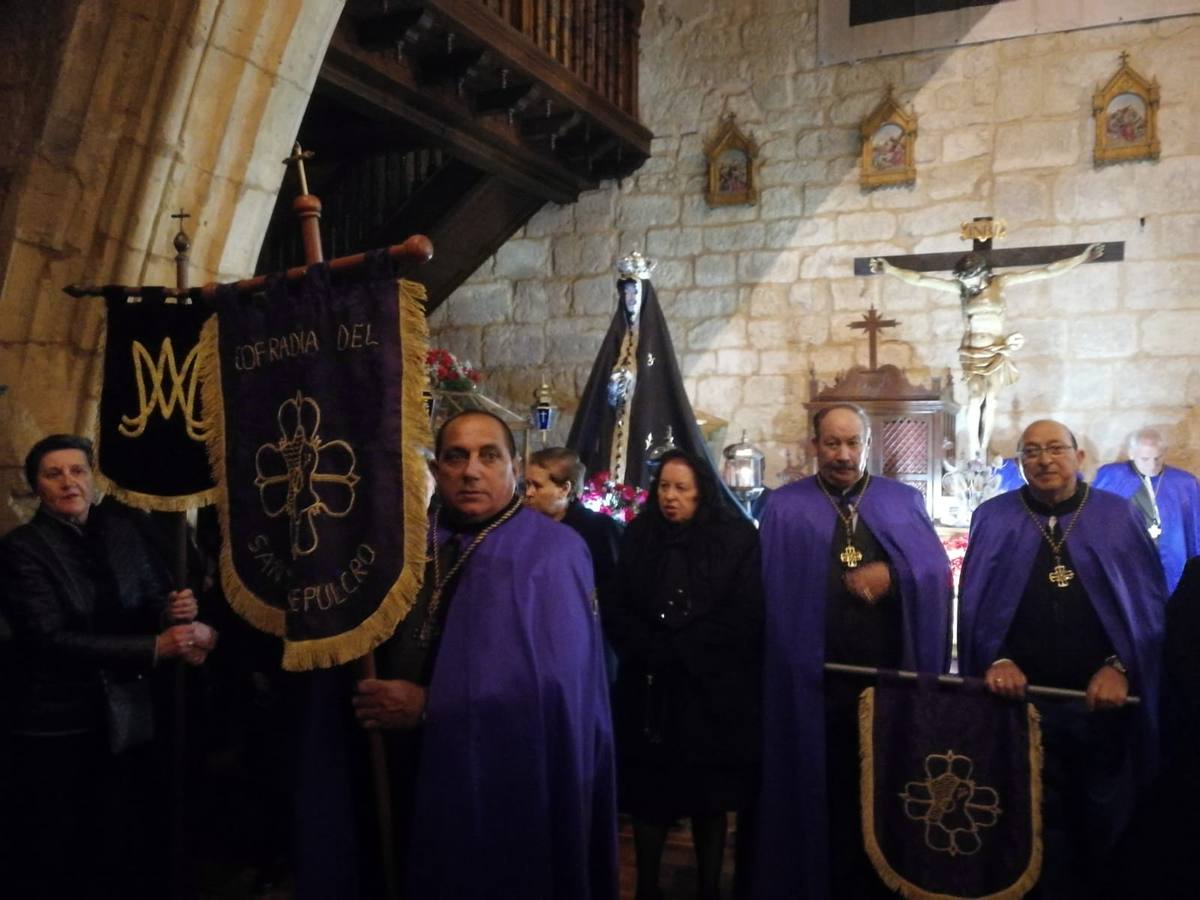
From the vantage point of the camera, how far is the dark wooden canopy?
4770mm

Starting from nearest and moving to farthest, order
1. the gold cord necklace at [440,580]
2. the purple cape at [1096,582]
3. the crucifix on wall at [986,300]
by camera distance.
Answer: the gold cord necklace at [440,580]
the purple cape at [1096,582]
the crucifix on wall at [986,300]

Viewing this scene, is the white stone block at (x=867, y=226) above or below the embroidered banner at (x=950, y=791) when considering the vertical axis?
above

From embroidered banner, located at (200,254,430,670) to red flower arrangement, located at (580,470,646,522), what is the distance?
2.42 metres

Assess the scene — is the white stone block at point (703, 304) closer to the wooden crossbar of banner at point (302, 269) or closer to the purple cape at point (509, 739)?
the wooden crossbar of banner at point (302, 269)

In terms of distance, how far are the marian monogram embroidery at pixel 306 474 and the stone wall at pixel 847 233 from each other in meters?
5.01

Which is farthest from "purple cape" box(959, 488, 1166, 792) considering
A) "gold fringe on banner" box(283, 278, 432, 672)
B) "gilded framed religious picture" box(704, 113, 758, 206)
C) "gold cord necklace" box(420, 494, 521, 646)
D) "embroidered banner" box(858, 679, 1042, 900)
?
"gilded framed religious picture" box(704, 113, 758, 206)

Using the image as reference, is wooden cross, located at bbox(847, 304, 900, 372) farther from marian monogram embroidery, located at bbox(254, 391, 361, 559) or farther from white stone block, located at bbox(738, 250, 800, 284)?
marian monogram embroidery, located at bbox(254, 391, 361, 559)

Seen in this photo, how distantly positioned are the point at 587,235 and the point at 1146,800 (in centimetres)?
576

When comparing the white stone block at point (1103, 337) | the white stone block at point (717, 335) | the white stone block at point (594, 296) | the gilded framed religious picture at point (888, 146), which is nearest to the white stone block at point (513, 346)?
the white stone block at point (594, 296)

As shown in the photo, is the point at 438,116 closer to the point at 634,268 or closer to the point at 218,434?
the point at 634,268

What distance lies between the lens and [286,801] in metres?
3.08

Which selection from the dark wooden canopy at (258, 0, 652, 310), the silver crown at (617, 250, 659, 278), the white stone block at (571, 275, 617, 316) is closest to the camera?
the dark wooden canopy at (258, 0, 652, 310)

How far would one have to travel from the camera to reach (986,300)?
18.4ft

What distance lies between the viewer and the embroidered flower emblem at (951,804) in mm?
2451
